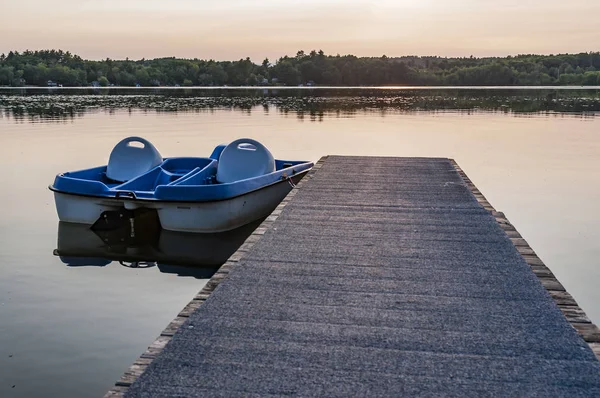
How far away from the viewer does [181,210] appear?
894 cm

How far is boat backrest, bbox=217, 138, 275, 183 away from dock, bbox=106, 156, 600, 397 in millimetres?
3932

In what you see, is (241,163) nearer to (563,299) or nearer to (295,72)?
(563,299)

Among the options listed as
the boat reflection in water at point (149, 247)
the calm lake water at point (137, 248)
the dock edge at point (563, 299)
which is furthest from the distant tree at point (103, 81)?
the dock edge at point (563, 299)

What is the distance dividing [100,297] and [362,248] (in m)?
3.16

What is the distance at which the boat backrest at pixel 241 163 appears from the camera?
34.2 feet

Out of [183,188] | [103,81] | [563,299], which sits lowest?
[563,299]

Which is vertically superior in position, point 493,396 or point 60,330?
point 493,396

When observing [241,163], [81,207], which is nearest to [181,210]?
[81,207]

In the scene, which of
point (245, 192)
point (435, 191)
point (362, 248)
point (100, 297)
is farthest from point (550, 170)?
point (100, 297)

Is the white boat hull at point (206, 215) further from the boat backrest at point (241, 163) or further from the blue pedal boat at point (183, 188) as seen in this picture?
the boat backrest at point (241, 163)

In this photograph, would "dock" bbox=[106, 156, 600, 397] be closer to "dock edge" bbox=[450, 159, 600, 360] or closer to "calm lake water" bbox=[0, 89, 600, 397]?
"dock edge" bbox=[450, 159, 600, 360]

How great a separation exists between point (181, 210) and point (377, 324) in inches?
219

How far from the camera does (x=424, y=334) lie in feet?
12.3

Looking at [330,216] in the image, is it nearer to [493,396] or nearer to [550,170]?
[493,396]
